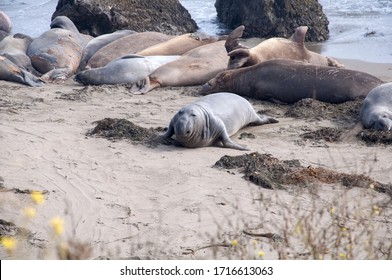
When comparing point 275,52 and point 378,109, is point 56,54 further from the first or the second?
point 378,109

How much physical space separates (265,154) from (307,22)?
346 inches

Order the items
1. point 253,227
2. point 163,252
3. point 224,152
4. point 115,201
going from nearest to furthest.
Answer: point 163,252, point 253,227, point 115,201, point 224,152

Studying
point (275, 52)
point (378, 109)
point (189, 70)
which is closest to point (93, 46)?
point (189, 70)

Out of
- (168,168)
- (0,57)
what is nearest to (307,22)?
(0,57)

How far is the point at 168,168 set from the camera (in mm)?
6184

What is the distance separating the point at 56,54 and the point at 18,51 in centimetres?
70

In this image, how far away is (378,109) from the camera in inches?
306

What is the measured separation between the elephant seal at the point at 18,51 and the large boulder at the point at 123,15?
2226 millimetres

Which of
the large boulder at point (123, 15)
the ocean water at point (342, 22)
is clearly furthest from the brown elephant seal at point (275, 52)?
the large boulder at point (123, 15)

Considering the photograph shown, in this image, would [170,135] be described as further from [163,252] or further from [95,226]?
[163,252]

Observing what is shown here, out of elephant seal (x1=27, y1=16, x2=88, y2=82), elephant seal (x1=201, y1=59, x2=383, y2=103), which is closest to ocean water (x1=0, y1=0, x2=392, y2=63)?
elephant seal (x1=201, y1=59, x2=383, y2=103)

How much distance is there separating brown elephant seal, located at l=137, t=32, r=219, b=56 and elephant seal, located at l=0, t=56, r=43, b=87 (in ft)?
5.48

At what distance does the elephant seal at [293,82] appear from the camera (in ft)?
28.7

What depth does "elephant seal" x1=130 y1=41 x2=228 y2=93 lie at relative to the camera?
972cm
